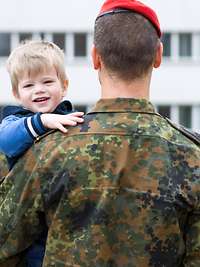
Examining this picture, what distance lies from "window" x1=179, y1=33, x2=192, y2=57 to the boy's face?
31.8m

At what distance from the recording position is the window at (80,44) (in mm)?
34812

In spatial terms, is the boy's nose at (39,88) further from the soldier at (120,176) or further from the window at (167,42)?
the window at (167,42)

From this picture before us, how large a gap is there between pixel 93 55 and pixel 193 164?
496 mm

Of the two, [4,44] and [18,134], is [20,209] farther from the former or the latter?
[4,44]

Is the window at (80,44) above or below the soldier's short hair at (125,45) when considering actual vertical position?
below

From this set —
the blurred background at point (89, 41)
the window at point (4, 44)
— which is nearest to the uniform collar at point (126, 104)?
the blurred background at point (89, 41)

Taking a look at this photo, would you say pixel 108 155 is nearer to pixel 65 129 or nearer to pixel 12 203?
pixel 65 129

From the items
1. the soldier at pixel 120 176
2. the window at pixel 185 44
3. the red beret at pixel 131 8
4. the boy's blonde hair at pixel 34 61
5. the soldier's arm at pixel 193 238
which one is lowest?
the window at pixel 185 44

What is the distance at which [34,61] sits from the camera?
3.51m

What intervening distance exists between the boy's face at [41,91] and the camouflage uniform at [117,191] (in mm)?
552

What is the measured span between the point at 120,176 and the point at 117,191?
0.16 feet

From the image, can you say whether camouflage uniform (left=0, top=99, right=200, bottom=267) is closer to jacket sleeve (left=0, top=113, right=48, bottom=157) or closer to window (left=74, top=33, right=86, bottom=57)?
jacket sleeve (left=0, top=113, right=48, bottom=157)

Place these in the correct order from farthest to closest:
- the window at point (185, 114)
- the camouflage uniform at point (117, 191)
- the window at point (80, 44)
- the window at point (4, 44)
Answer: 1. the window at point (185, 114)
2. the window at point (4, 44)
3. the window at point (80, 44)
4. the camouflage uniform at point (117, 191)

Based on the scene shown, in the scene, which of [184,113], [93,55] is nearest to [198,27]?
[184,113]
